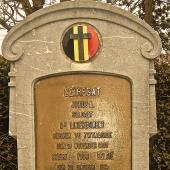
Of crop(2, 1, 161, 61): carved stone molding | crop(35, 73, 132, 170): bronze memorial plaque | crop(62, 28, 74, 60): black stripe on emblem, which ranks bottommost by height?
crop(35, 73, 132, 170): bronze memorial plaque

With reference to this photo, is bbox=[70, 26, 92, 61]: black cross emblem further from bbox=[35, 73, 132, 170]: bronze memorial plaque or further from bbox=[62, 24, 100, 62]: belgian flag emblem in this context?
bbox=[35, 73, 132, 170]: bronze memorial plaque

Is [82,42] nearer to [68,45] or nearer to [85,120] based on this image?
[68,45]

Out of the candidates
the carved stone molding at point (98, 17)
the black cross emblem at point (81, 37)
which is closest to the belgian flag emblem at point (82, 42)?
the black cross emblem at point (81, 37)

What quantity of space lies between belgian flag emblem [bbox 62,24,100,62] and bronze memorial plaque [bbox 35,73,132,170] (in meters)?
0.22

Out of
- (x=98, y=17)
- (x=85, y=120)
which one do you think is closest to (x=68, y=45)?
(x=98, y=17)

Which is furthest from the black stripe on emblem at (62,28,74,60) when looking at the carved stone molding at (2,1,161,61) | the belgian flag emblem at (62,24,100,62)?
the carved stone molding at (2,1,161,61)

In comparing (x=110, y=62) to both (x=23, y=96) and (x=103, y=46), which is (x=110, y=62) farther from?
(x=23, y=96)

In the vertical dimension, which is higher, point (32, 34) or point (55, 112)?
point (32, 34)

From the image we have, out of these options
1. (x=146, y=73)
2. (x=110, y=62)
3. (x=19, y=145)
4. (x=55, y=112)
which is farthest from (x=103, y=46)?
(x=19, y=145)

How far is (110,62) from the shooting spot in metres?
4.80

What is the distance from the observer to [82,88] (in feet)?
16.0

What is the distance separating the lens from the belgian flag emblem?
189 inches

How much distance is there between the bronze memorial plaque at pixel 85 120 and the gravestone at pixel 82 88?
0.5 inches

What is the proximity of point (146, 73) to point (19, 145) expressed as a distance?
1.69 m
